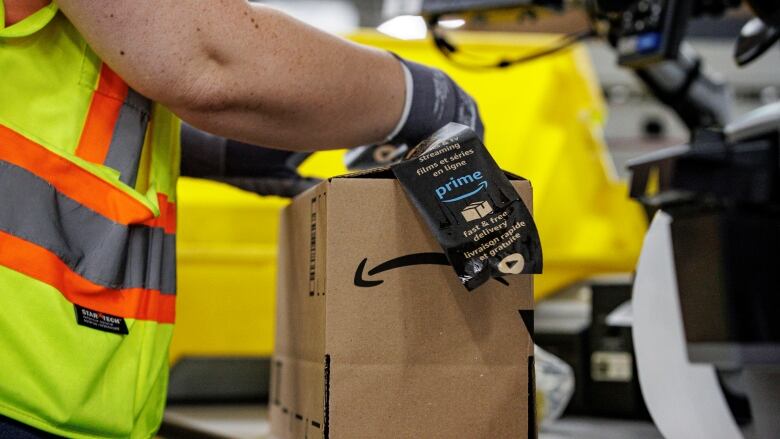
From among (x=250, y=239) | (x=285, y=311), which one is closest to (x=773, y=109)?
(x=285, y=311)

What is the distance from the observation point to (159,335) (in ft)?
3.49

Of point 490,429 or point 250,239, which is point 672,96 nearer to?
point 250,239

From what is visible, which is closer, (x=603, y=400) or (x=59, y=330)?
(x=59, y=330)

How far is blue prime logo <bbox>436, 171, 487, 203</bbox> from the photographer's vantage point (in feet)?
2.97

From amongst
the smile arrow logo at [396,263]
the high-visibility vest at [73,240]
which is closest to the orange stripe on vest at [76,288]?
the high-visibility vest at [73,240]

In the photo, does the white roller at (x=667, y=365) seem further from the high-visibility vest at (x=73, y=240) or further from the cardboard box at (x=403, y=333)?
the high-visibility vest at (x=73, y=240)

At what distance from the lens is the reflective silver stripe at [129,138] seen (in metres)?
0.98

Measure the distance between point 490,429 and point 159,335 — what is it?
1.40 ft

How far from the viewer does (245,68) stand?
0.91m

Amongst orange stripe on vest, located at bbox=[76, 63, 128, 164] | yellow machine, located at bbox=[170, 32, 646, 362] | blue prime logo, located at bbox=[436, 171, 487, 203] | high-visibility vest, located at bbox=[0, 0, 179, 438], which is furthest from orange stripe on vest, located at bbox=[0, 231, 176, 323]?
yellow machine, located at bbox=[170, 32, 646, 362]

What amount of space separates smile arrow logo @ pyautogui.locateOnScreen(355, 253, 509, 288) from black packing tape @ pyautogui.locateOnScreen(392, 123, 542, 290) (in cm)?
6

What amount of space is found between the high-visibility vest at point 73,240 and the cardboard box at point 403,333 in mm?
220

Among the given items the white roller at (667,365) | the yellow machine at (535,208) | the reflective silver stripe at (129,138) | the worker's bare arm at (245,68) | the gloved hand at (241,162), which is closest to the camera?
the worker's bare arm at (245,68)

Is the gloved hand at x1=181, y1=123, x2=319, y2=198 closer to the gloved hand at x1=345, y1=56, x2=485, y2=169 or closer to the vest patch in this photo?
the gloved hand at x1=345, y1=56, x2=485, y2=169
